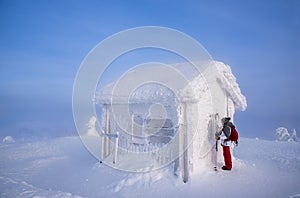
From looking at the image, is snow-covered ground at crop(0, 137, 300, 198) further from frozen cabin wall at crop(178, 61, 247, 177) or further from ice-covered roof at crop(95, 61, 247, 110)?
ice-covered roof at crop(95, 61, 247, 110)

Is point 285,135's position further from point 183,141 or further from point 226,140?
point 183,141

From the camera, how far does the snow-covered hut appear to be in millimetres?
7988

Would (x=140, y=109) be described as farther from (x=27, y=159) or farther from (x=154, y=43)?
(x=27, y=159)

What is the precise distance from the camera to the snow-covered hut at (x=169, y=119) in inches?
314

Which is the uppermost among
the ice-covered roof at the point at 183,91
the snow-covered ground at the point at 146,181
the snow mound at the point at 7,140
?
the ice-covered roof at the point at 183,91

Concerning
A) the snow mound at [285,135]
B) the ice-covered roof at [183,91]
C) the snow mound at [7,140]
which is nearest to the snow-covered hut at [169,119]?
the ice-covered roof at [183,91]

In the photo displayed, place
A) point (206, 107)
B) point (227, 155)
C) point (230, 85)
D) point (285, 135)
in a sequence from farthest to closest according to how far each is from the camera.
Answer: point (285, 135), point (230, 85), point (206, 107), point (227, 155)

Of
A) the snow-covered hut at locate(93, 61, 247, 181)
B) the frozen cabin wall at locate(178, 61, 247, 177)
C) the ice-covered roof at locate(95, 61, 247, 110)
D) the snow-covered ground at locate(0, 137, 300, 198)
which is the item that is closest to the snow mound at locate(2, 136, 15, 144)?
the snow-covered ground at locate(0, 137, 300, 198)

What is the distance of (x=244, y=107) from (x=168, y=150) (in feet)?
20.4

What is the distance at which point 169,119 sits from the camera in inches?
352

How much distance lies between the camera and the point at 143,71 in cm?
1076

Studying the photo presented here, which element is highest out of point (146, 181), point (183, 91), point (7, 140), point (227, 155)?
point (183, 91)

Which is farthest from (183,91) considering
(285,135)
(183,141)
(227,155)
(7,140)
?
(7,140)

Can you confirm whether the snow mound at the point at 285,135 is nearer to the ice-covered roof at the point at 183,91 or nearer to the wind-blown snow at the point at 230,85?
the wind-blown snow at the point at 230,85
